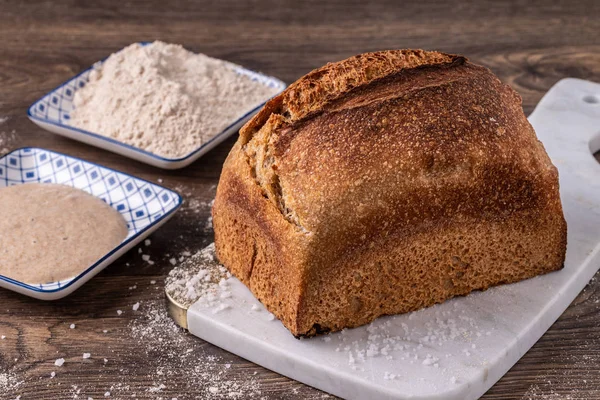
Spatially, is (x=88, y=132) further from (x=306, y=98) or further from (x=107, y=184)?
(x=306, y=98)

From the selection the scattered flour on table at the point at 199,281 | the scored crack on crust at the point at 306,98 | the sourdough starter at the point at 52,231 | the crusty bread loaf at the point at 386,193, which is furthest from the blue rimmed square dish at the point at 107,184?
the scored crack on crust at the point at 306,98

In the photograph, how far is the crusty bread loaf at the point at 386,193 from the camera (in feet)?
6.00

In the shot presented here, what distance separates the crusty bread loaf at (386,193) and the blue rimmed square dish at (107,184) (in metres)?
0.31

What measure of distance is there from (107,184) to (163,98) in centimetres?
40

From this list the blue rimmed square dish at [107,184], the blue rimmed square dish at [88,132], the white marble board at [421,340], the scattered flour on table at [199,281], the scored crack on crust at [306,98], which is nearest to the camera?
the white marble board at [421,340]

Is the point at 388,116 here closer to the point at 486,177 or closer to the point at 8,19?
the point at 486,177

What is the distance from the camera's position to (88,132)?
271cm

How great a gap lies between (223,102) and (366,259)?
1.20 m

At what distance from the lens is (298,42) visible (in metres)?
3.57

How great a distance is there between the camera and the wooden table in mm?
1891

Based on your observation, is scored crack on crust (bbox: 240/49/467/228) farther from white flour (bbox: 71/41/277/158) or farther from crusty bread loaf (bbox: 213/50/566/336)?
white flour (bbox: 71/41/277/158)

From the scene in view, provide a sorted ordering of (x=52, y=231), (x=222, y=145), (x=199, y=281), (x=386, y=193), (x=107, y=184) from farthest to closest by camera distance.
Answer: (x=222, y=145)
(x=107, y=184)
(x=52, y=231)
(x=199, y=281)
(x=386, y=193)

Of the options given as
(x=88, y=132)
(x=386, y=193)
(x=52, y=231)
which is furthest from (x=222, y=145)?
(x=386, y=193)

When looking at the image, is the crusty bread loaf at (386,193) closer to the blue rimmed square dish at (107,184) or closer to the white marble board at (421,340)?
the white marble board at (421,340)
